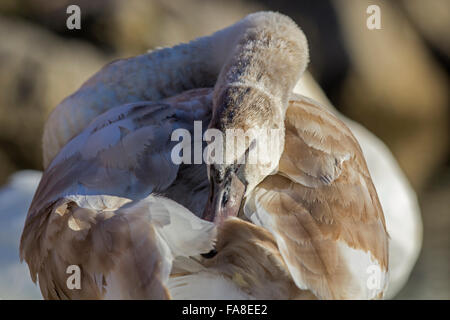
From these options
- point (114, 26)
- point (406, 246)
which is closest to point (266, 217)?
point (406, 246)

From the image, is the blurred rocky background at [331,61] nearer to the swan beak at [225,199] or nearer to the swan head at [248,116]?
the swan head at [248,116]

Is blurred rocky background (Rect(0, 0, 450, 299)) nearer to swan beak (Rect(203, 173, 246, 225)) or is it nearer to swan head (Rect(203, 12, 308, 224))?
swan head (Rect(203, 12, 308, 224))

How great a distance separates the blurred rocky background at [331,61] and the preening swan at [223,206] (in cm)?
231

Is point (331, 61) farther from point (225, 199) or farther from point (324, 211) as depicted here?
point (225, 199)

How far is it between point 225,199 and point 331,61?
399 centimetres

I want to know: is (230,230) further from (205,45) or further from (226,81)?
(205,45)

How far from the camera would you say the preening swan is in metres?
1.72

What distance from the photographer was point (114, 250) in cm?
175

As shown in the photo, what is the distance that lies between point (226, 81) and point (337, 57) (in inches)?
143

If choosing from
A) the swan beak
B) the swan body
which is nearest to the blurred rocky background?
the swan body

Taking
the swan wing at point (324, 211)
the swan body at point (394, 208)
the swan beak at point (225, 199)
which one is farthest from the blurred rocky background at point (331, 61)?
the swan beak at point (225, 199)

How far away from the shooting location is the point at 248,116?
6.40ft

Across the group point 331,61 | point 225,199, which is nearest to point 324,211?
point 225,199

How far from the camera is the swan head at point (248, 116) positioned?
1.85 meters
